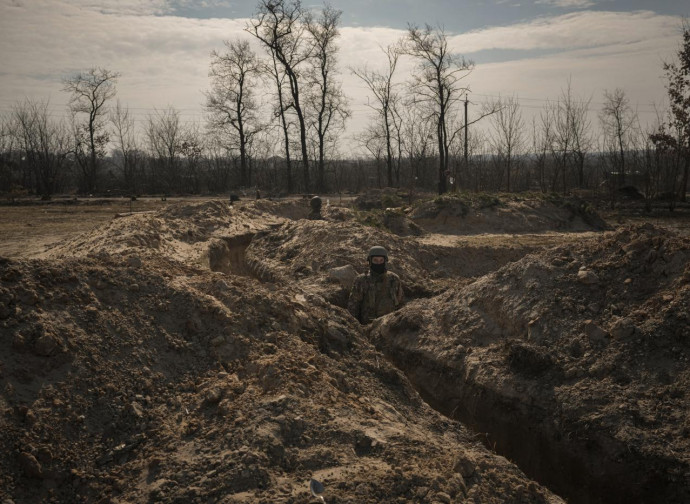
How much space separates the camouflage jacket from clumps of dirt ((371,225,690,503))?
88cm

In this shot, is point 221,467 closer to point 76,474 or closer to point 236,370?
point 76,474

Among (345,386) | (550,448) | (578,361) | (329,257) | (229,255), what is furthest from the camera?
(229,255)

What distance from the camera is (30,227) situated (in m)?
17.0

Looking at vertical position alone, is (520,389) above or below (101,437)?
below

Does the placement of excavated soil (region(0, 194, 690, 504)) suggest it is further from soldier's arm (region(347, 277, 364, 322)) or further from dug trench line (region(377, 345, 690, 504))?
soldier's arm (region(347, 277, 364, 322))

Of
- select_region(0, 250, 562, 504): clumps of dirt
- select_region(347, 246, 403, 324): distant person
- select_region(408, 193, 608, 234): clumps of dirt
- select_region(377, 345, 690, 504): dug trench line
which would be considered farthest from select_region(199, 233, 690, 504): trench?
select_region(408, 193, 608, 234): clumps of dirt

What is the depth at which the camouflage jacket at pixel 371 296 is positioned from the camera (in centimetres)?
831

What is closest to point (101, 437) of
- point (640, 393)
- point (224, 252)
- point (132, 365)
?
point (132, 365)

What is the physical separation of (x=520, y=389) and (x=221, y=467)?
344 cm

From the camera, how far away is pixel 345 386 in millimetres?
4789

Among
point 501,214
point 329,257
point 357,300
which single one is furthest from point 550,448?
point 501,214

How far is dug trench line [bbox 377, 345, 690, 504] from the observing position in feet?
14.5

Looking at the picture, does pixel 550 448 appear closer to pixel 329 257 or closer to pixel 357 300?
pixel 357 300

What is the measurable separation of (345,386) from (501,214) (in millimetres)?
12314
